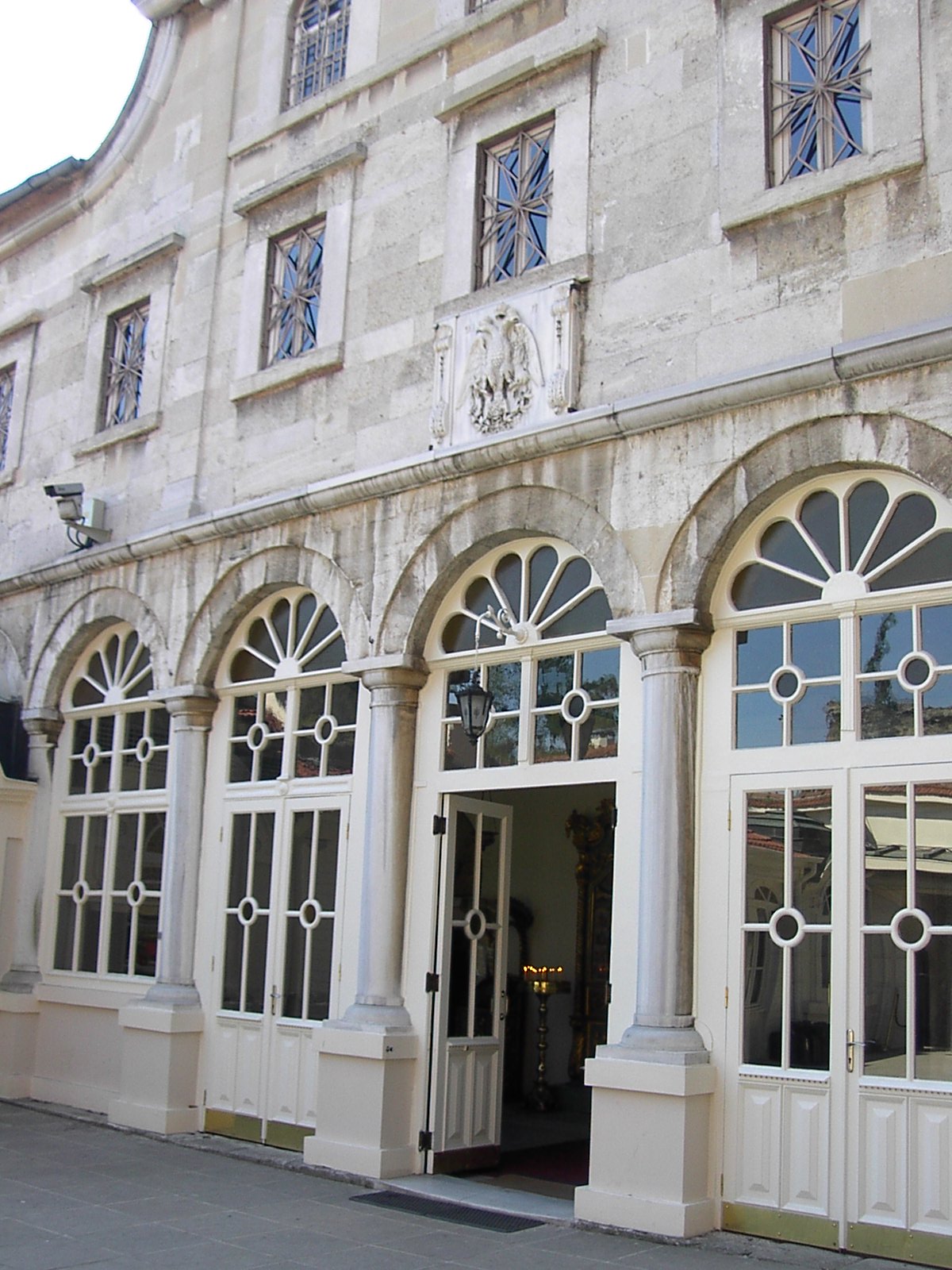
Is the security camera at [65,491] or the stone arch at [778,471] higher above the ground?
the security camera at [65,491]

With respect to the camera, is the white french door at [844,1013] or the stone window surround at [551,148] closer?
the white french door at [844,1013]

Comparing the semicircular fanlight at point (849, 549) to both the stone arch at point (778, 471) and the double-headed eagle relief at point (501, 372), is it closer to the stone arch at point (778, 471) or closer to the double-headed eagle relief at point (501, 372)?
the stone arch at point (778, 471)

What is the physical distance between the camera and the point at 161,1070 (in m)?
10.4

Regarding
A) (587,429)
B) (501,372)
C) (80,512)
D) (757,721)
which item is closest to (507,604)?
(587,429)

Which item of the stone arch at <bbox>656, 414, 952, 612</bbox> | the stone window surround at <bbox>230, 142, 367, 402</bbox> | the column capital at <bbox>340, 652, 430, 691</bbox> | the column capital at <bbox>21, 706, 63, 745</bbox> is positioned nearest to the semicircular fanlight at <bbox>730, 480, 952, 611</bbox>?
the stone arch at <bbox>656, 414, 952, 612</bbox>

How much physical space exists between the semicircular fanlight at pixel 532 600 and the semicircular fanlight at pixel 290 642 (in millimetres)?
1137

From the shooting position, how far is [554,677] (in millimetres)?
8812

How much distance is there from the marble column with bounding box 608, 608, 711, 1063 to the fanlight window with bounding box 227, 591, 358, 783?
2.77 metres

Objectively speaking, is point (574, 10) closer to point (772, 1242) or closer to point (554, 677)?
point (554, 677)

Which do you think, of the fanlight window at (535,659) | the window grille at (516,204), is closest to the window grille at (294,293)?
the window grille at (516,204)

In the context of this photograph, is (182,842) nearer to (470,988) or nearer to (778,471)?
(470,988)

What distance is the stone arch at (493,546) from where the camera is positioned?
8273 millimetres

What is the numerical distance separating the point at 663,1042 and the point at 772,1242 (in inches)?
43.4

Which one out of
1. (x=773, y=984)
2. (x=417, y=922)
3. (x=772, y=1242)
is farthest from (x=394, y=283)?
(x=772, y=1242)
